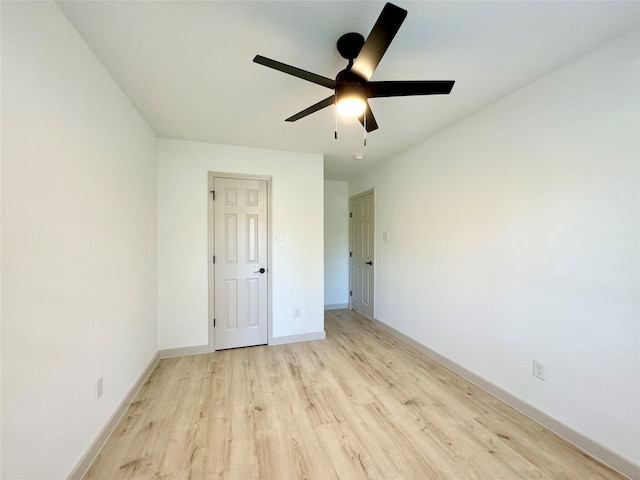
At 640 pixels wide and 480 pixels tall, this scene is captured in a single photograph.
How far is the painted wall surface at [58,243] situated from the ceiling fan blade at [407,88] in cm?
154

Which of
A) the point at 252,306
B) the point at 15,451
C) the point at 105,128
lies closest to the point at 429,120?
the point at 105,128

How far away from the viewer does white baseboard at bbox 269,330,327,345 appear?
3277 mm

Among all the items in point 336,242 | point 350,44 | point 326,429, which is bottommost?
point 326,429

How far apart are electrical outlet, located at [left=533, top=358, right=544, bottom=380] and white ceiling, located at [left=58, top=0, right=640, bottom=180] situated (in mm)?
2060

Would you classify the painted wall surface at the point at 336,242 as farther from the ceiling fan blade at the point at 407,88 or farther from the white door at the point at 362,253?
the ceiling fan blade at the point at 407,88

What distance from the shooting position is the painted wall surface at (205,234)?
2.91m

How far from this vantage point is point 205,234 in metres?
3.02

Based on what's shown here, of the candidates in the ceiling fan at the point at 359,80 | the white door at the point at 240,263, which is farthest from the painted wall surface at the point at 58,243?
the white door at the point at 240,263

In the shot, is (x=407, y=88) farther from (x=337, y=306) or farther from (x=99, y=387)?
(x=337, y=306)

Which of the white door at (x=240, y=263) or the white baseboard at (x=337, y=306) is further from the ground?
the white door at (x=240, y=263)

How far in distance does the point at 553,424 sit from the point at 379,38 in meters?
2.60

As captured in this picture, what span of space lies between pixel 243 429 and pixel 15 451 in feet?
3.77

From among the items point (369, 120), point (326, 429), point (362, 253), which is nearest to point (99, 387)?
point (326, 429)

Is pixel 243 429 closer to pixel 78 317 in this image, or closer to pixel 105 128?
pixel 78 317
